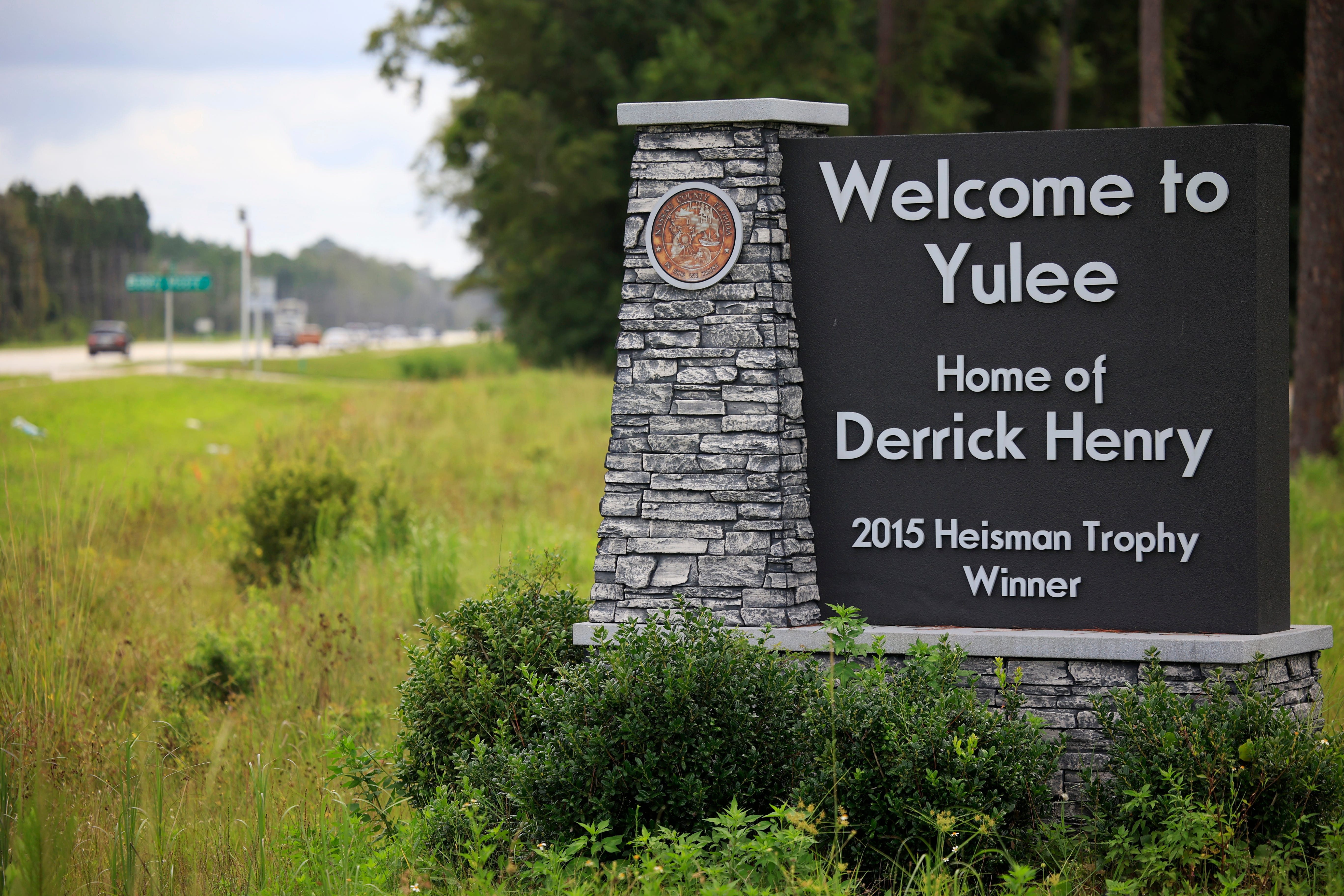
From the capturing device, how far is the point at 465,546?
373 inches

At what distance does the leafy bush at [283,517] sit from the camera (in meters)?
10.2

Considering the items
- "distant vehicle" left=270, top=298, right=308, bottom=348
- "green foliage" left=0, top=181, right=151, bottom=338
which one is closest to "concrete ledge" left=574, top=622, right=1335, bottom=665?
"green foliage" left=0, top=181, right=151, bottom=338

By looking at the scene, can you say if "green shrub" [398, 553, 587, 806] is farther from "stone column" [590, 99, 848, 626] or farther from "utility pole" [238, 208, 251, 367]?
"utility pole" [238, 208, 251, 367]

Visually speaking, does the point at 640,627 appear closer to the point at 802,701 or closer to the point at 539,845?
the point at 802,701

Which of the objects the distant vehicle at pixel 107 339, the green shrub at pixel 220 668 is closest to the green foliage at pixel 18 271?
the distant vehicle at pixel 107 339

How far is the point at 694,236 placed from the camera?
557 centimetres

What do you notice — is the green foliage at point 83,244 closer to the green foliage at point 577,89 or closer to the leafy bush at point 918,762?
the green foliage at point 577,89

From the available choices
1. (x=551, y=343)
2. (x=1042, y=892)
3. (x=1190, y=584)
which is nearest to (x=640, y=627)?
(x=1042, y=892)

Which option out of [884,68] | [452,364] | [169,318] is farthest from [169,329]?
[884,68]

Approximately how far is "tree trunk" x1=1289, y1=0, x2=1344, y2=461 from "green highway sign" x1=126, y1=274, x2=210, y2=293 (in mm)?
32335

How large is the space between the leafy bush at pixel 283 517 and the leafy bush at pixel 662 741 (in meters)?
6.21

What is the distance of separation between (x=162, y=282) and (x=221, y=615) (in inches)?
1197

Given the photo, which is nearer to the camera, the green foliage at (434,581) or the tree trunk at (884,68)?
the green foliage at (434,581)

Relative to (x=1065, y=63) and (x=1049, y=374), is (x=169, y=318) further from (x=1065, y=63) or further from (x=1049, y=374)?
(x=1049, y=374)
